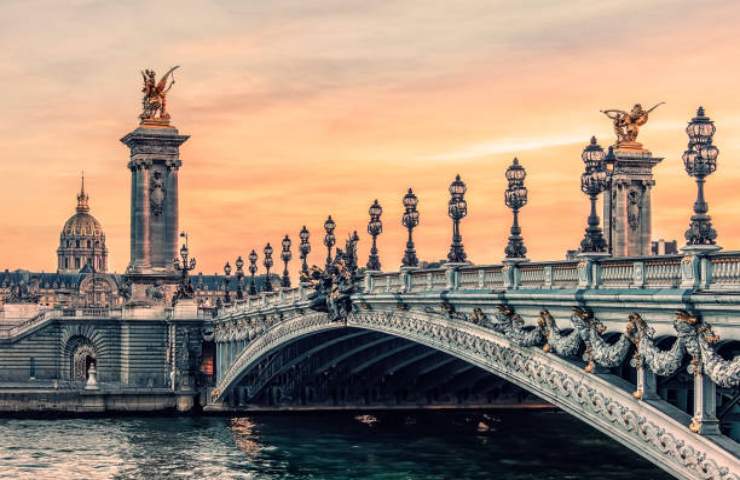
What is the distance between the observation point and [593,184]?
34969mm

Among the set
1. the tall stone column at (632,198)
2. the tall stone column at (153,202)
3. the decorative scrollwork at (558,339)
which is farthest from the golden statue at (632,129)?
the decorative scrollwork at (558,339)

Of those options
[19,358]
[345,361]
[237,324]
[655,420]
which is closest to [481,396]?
[345,361]

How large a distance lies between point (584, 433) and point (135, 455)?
19.4 m

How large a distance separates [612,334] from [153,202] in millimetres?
79368

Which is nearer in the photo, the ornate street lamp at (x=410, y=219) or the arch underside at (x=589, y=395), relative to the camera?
the arch underside at (x=589, y=395)

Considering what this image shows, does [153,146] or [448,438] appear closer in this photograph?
[448,438]

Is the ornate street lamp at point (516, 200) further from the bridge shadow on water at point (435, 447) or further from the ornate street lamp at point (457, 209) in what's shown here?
the bridge shadow on water at point (435, 447)

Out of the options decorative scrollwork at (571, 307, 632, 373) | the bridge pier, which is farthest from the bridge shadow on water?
the bridge pier

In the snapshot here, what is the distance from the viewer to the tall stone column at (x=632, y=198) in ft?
333

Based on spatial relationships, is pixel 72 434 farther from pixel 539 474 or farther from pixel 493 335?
pixel 493 335

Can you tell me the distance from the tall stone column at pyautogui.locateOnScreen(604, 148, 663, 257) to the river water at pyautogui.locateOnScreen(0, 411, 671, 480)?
2220 centimetres

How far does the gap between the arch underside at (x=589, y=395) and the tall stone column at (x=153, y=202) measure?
59.0m

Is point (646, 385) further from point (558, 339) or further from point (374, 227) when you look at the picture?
point (374, 227)

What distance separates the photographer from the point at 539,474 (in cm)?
5834
